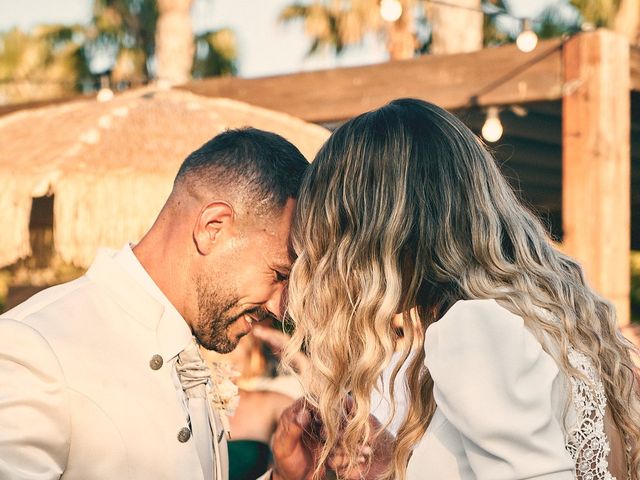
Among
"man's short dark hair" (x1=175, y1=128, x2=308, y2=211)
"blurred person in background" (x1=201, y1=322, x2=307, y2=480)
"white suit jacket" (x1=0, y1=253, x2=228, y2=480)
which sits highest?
"man's short dark hair" (x1=175, y1=128, x2=308, y2=211)

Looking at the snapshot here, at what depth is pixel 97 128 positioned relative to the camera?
5.09 metres

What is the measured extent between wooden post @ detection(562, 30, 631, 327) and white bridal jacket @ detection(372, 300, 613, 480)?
155 inches

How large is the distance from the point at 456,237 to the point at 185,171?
0.78 meters

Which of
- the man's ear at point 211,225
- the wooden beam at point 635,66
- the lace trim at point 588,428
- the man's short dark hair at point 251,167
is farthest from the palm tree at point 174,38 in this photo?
the lace trim at point 588,428

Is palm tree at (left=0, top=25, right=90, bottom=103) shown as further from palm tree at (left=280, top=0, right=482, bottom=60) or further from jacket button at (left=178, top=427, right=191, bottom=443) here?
jacket button at (left=178, top=427, right=191, bottom=443)

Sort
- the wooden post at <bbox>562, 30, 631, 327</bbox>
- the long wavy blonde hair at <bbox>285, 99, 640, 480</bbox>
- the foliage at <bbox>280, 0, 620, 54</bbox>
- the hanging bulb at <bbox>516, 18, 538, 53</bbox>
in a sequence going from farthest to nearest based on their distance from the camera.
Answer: the foliage at <bbox>280, 0, 620, 54</bbox> < the hanging bulb at <bbox>516, 18, 538, 53</bbox> < the wooden post at <bbox>562, 30, 631, 327</bbox> < the long wavy blonde hair at <bbox>285, 99, 640, 480</bbox>

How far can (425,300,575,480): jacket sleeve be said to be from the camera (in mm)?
1479

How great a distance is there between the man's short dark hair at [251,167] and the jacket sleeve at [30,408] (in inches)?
23.7

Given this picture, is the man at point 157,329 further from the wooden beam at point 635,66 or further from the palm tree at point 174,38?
the palm tree at point 174,38

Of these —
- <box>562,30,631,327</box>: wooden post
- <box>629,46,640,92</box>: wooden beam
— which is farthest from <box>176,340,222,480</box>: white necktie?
<box>629,46,640,92</box>: wooden beam

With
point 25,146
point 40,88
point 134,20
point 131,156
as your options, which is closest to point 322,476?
point 131,156

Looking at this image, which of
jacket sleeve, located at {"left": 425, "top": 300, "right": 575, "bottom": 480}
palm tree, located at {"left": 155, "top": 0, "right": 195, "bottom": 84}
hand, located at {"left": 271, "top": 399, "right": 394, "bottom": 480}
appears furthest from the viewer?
palm tree, located at {"left": 155, "top": 0, "right": 195, "bottom": 84}

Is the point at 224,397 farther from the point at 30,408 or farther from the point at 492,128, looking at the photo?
the point at 492,128

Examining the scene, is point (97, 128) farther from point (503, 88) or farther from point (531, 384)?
point (531, 384)
